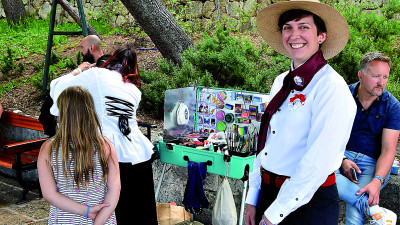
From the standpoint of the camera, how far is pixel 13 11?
46.0 ft

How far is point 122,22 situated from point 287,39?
11750 millimetres

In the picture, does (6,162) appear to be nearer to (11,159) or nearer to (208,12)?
(11,159)

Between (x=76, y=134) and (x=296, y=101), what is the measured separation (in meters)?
1.34

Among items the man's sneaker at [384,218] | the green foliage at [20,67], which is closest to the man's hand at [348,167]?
the man's sneaker at [384,218]

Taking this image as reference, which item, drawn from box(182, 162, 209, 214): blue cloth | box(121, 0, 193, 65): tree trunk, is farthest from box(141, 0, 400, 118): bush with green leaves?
box(182, 162, 209, 214): blue cloth

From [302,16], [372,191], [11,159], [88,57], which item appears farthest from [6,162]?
[302,16]

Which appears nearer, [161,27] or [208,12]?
[161,27]

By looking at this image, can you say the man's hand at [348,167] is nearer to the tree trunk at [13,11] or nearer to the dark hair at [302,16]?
the dark hair at [302,16]

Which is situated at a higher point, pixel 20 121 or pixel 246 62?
pixel 246 62

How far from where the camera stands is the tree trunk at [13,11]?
1375cm

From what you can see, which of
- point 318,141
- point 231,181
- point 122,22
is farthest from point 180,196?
point 122,22

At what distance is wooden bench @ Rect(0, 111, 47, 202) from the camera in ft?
15.2

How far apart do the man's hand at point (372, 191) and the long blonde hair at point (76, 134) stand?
197 centimetres

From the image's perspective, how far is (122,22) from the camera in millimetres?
13109
